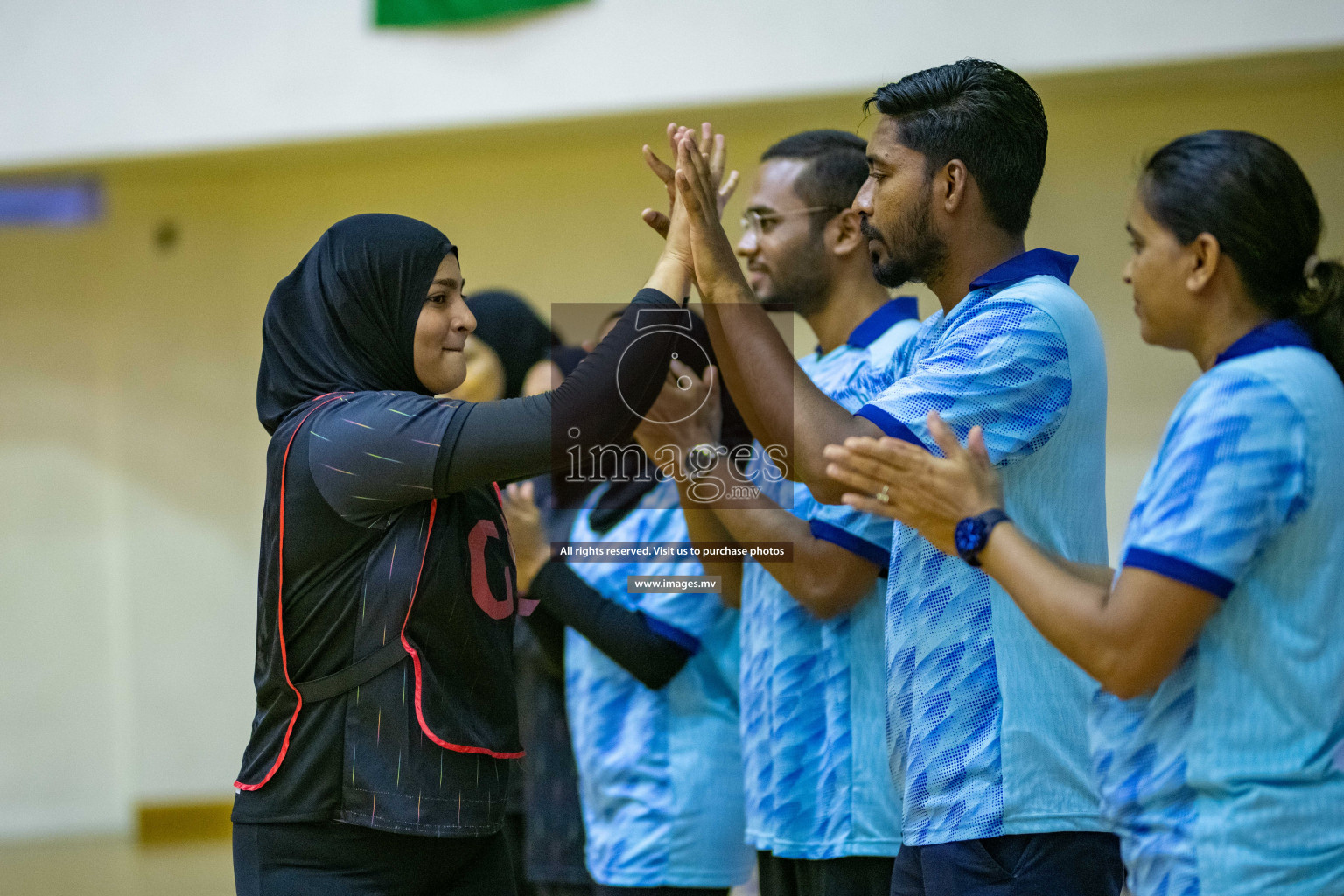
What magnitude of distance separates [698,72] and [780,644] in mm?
3523

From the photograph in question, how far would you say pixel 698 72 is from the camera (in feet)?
16.6

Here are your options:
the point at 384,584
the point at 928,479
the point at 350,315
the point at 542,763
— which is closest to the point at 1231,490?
the point at 928,479

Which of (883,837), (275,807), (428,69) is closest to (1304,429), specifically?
(883,837)

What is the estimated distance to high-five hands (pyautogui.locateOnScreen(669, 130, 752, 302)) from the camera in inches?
70.4

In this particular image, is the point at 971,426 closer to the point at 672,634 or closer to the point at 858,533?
the point at 858,533

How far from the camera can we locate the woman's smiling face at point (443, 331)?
185 cm

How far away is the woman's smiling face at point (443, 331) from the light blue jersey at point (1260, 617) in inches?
42.6

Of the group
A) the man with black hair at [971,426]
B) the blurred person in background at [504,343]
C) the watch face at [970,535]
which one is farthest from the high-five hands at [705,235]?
the blurred person in background at [504,343]

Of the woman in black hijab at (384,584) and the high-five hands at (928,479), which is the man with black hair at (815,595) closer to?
the woman in black hijab at (384,584)

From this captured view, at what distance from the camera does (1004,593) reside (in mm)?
1622

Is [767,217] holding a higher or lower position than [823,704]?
higher

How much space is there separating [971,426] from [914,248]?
1.13 feet

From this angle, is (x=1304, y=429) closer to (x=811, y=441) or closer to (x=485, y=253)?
(x=811, y=441)

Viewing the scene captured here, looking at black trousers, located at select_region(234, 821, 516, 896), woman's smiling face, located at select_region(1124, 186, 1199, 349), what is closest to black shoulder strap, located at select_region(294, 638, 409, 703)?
black trousers, located at select_region(234, 821, 516, 896)
